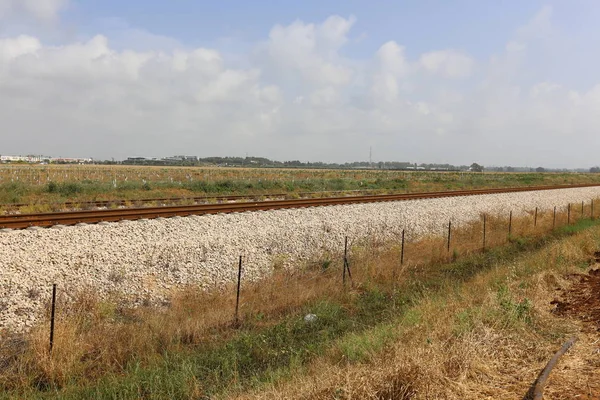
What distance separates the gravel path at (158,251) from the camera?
37.7ft

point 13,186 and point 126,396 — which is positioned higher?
point 13,186

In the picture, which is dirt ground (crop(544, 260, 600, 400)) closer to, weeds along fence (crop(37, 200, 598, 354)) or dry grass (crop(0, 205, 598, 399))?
dry grass (crop(0, 205, 598, 399))

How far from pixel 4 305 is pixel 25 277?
146cm

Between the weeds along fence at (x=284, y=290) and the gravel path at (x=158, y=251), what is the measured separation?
2.05ft

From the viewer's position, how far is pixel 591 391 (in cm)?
589

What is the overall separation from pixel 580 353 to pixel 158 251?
11.5m

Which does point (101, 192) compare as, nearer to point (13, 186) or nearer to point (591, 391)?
point (13, 186)

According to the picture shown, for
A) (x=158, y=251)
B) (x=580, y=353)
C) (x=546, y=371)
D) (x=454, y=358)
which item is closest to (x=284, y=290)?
(x=158, y=251)

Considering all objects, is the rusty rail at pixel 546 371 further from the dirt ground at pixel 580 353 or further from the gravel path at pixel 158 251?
the gravel path at pixel 158 251

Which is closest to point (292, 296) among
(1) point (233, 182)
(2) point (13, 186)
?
(2) point (13, 186)

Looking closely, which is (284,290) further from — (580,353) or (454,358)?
(580,353)

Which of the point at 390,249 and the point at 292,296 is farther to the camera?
the point at 390,249

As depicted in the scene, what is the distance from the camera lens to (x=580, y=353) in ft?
24.0

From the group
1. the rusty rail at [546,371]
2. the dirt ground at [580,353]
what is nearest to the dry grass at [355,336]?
the rusty rail at [546,371]
